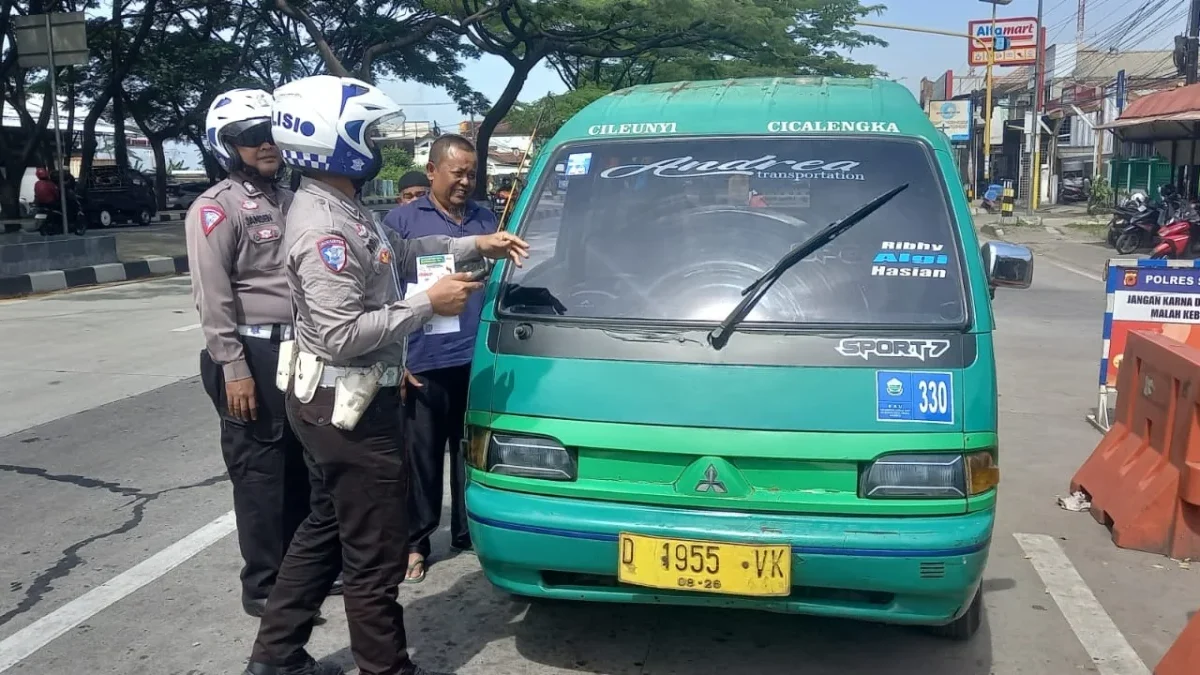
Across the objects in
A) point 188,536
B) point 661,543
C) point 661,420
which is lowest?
point 188,536

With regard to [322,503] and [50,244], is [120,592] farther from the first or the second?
[50,244]

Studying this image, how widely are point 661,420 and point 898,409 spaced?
67 cm

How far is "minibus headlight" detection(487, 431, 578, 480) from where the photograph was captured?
3.12 meters

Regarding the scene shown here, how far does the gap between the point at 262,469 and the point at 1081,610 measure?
3.00m

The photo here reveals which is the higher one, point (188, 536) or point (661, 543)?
point (661, 543)

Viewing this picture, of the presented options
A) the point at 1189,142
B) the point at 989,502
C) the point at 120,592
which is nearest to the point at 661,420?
the point at 989,502

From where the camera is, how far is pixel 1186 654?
2953mm

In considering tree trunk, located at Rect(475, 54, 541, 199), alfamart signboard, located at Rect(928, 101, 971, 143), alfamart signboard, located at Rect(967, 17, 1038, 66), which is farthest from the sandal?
alfamart signboard, located at Rect(967, 17, 1038, 66)

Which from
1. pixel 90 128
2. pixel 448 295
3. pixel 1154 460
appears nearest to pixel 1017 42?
pixel 90 128

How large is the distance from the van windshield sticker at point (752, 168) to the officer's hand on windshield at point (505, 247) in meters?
0.51

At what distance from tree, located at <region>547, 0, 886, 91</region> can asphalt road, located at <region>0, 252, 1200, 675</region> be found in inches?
611

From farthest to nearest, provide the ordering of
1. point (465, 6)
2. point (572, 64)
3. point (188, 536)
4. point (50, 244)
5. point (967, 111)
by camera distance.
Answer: point (967, 111), point (572, 64), point (465, 6), point (50, 244), point (188, 536)

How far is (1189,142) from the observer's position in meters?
20.0

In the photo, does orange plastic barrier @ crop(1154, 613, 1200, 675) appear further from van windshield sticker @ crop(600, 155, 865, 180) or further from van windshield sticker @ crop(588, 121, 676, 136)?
van windshield sticker @ crop(588, 121, 676, 136)
